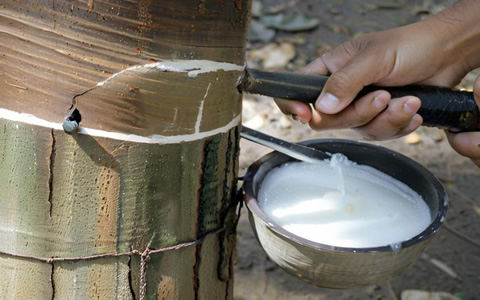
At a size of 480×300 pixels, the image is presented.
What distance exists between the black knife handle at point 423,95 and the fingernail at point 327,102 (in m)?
0.01

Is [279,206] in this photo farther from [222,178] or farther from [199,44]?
[199,44]

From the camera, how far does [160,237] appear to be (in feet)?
4.03

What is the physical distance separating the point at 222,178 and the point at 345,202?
0.95 ft

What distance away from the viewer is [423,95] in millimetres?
1427

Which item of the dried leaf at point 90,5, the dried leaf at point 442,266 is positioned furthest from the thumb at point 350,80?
the dried leaf at point 442,266

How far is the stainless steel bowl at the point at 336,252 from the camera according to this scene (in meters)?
1.25

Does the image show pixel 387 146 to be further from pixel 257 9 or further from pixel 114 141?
pixel 114 141

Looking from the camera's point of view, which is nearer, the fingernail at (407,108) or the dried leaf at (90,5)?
the dried leaf at (90,5)

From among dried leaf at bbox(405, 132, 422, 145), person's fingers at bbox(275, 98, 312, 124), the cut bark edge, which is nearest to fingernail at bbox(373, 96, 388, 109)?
person's fingers at bbox(275, 98, 312, 124)

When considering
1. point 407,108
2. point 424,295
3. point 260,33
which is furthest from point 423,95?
point 260,33

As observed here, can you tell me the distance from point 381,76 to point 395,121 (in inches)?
4.5

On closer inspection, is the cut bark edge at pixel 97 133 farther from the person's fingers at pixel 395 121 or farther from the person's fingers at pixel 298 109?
the person's fingers at pixel 395 121

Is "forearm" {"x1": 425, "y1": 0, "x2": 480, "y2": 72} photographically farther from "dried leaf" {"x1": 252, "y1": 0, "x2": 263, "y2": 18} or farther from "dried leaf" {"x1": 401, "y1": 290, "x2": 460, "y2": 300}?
"dried leaf" {"x1": 252, "y1": 0, "x2": 263, "y2": 18}

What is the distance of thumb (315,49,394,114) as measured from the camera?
1379 millimetres
